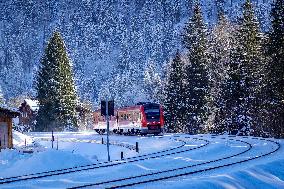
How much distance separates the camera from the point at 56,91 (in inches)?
2675

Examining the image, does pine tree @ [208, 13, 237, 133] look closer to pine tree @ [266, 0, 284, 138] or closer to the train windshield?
the train windshield

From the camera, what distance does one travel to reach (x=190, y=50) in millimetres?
59094

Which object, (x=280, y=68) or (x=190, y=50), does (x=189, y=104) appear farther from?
(x=280, y=68)

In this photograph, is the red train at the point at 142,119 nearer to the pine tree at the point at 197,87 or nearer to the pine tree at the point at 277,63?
the pine tree at the point at 197,87

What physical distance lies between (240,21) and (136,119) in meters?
15.0

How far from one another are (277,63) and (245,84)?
22.8 feet

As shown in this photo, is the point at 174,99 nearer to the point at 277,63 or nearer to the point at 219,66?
the point at 219,66

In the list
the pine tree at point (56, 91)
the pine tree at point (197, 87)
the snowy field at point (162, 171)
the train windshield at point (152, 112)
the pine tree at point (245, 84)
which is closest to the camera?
the snowy field at point (162, 171)

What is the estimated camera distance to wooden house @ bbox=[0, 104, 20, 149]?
3503 cm

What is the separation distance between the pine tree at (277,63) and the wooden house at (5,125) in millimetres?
19884

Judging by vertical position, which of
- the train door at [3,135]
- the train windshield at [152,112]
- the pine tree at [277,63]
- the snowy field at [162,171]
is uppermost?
the pine tree at [277,63]

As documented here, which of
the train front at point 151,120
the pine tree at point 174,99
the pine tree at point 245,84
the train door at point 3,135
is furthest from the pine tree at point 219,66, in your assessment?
the train door at point 3,135

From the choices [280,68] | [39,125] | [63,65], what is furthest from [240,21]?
[39,125]

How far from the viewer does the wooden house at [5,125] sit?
3503 centimetres
